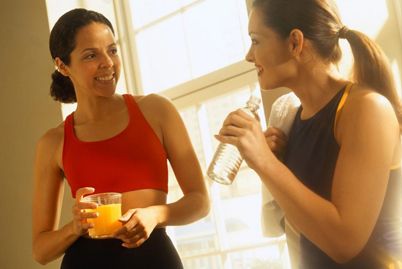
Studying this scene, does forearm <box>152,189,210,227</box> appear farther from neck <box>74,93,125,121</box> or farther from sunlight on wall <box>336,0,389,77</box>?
sunlight on wall <box>336,0,389,77</box>

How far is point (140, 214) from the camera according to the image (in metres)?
1.30

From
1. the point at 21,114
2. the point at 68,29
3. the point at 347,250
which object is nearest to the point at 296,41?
the point at 347,250

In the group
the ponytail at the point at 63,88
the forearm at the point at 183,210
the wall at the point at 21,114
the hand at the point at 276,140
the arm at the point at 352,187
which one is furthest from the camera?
the wall at the point at 21,114

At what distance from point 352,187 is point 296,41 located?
0.37 m

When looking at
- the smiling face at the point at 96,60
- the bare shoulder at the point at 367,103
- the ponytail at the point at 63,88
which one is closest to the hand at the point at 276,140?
the bare shoulder at the point at 367,103

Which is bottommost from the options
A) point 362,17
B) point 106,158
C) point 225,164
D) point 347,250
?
point 347,250

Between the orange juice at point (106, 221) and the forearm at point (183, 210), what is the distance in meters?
0.15

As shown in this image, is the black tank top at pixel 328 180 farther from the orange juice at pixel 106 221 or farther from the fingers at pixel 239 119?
the orange juice at pixel 106 221

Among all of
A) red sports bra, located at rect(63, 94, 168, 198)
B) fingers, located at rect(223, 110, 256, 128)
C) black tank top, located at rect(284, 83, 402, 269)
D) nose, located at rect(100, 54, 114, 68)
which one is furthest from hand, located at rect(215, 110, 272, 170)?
nose, located at rect(100, 54, 114, 68)

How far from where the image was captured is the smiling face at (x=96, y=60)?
1600 millimetres

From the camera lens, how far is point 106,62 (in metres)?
1.59

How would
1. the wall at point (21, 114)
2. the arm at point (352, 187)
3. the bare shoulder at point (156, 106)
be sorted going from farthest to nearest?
the wall at point (21, 114)
the bare shoulder at point (156, 106)
the arm at point (352, 187)

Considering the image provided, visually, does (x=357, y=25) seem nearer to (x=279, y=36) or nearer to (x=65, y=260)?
(x=279, y=36)

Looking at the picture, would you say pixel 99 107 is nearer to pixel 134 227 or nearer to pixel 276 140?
pixel 134 227
